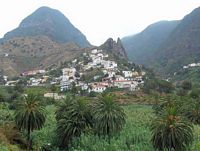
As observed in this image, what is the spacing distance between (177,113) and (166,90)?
91.9 metres

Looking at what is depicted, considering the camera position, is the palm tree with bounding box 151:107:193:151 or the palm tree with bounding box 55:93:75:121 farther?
the palm tree with bounding box 55:93:75:121

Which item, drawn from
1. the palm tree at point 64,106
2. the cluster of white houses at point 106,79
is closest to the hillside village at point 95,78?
the cluster of white houses at point 106,79

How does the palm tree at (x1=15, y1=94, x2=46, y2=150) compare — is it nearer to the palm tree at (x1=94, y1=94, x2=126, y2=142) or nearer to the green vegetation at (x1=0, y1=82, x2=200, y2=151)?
the green vegetation at (x1=0, y1=82, x2=200, y2=151)

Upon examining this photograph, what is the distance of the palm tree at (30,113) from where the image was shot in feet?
221

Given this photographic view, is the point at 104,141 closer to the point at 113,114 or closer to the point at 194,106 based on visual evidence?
the point at 113,114

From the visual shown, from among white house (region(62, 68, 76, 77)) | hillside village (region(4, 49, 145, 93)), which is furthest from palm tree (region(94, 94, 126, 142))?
white house (region(62, 68, 76, 77))

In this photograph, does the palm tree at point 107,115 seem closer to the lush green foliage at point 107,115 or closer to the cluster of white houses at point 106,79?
the lush green foliage at point 107,115

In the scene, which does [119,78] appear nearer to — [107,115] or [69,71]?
[69,71]

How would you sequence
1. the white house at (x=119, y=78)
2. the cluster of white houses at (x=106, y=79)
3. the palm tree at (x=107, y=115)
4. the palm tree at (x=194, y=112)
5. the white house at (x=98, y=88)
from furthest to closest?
the white house at (x=119, y=78) < the cluster of white houses at (x=106, y=79) < the white house at (x=98, y=88) < the palm tree at (x=194, y=112) < the palm tree at (x=107, y=115)

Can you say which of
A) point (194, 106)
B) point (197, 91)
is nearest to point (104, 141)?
point (194, 106)

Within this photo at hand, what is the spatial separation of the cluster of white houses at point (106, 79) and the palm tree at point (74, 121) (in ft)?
241

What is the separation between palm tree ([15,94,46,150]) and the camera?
6749 centimetres

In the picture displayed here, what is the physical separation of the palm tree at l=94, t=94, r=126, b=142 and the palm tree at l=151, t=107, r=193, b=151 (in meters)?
10.8

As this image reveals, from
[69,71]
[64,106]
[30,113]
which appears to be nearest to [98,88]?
[69,71]
